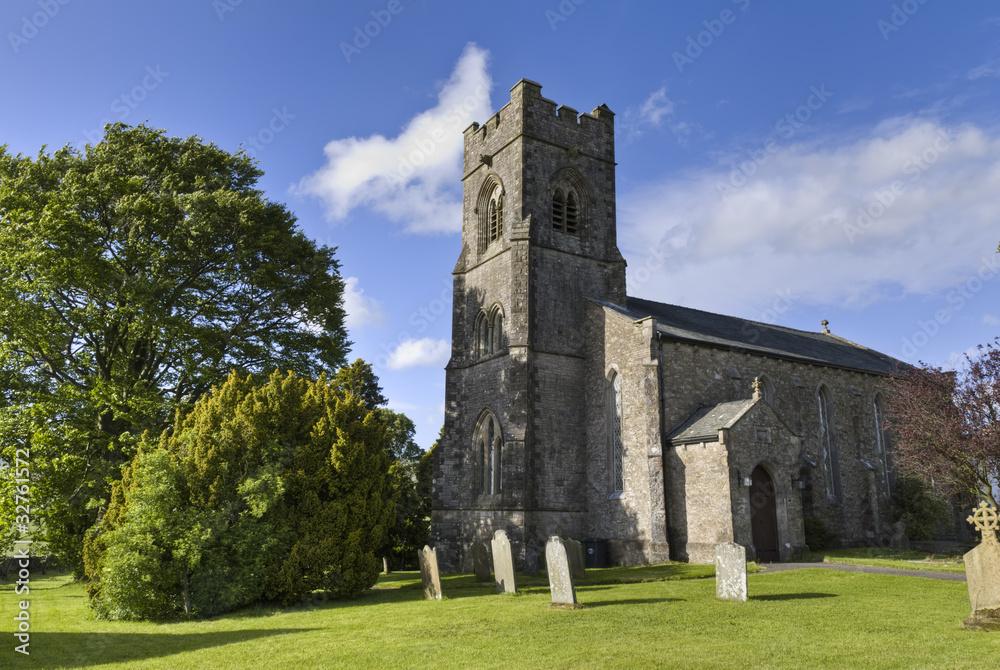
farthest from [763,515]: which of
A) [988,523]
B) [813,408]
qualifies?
[988,523]

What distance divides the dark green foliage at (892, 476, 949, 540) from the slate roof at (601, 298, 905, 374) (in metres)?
5.32

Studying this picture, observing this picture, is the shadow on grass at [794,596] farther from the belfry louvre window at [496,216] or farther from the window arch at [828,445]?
the belfry louvre window at [496,216]

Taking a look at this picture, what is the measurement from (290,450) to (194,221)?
1008 centimetres

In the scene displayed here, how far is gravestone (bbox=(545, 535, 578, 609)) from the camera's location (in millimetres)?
12844

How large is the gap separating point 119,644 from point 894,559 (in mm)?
22247

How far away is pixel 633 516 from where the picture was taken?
22688mm

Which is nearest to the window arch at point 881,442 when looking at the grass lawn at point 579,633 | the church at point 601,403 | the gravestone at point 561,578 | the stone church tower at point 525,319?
the church at point 601,403

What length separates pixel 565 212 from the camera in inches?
1093

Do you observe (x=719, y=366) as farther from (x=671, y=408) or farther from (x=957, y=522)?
(x=957, y=522)

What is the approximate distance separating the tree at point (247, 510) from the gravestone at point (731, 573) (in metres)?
8.20

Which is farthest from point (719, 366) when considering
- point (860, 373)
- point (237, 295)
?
point (237, 295)

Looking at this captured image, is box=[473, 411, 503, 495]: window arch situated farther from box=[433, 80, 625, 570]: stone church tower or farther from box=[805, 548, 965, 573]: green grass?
box=[805, 548, 965, 573]: green grass

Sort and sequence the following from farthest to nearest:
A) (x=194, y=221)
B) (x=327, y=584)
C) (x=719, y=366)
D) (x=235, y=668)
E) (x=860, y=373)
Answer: (x=860, y=373)
(x=719, y=366)
(x=194, y=221)
(x=327, y=584)
(x=235, y=668)

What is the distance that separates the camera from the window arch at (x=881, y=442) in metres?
30.1
